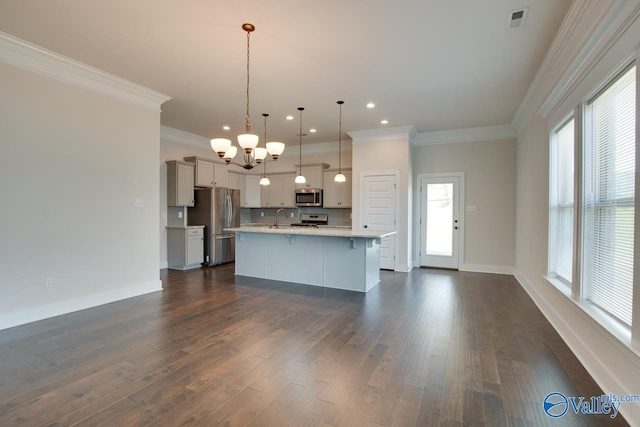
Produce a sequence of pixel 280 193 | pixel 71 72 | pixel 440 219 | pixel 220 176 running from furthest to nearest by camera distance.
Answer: pixel 280 193
pixel 220 176
pixel 440 219
pixel 71 72

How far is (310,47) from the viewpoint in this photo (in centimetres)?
320

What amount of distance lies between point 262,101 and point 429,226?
444 cm

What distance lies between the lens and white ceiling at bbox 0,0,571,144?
2596mm

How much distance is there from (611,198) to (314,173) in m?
5.79

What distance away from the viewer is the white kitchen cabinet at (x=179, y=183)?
20.5 ft

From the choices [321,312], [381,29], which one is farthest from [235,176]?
[381,29]

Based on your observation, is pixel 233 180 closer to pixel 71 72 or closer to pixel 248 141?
pixel 71 72

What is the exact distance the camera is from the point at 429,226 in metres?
6.77

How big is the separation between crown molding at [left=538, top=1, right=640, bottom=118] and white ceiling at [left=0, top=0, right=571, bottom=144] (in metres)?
0.42

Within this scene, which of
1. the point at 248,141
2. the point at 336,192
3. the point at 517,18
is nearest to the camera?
the point at 517,18

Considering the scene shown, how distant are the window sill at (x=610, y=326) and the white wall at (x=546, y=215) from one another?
0.01 metres

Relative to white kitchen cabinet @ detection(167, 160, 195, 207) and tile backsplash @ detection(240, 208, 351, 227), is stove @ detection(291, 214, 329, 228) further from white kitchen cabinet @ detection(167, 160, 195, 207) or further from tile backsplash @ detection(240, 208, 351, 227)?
white kitchen cabinet @ detection(167, 160, 195, 207)

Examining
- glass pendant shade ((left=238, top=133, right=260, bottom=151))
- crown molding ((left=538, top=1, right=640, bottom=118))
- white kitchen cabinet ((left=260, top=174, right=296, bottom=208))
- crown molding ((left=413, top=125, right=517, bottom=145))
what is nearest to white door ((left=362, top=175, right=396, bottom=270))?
crown molding ((left=413, top=125, right=517, bottom=145))

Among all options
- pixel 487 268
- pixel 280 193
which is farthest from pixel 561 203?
pixel 280 193
